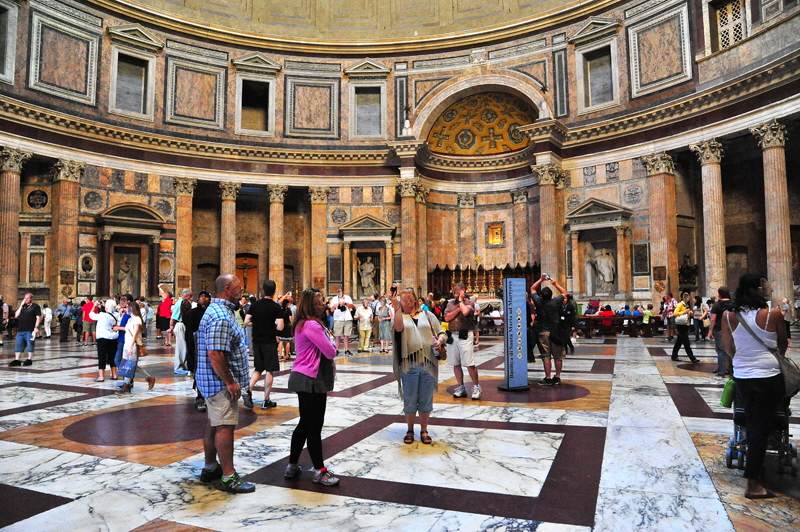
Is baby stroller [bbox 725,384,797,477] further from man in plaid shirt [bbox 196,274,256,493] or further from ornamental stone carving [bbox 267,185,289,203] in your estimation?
ornamental stone carving [bbox 267,185,289,203]

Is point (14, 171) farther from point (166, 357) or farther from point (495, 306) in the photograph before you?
point (495, 306)

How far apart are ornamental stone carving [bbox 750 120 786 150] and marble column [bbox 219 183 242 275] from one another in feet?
71.8

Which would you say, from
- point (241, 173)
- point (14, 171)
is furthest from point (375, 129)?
point (14, 171)

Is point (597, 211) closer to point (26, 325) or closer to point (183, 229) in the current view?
point (183, 229)

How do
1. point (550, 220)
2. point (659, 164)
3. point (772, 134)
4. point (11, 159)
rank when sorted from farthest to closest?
point (550, 220)
point (659, 164)
point (11, 159)
point (772, 134)

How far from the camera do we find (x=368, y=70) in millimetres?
27188

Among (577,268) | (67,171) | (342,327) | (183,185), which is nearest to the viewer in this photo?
(342,327)

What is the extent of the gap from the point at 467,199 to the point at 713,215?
11760 mm

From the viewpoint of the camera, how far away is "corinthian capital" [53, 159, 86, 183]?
70.2 ft

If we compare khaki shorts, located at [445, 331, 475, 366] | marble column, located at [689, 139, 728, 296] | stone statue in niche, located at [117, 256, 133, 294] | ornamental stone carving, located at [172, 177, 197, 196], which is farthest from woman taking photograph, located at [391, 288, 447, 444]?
ornamental stone carving, located at [172, 177, 197, 196]

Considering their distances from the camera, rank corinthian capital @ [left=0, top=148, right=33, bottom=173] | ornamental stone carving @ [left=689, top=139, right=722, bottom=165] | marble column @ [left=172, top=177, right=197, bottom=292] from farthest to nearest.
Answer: marble column @ [left=172, top=177, right=197, bottom=292] → ornamental stone carving @ [left=689, top=139, right=722, bottom=165] → corinthian capital @ [left=0, top=148, right=33, bottom=173]

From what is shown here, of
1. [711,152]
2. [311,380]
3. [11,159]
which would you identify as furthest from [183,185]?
[311,380]

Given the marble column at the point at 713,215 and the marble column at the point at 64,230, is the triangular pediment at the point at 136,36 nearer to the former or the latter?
the marble column at the point at 64,230

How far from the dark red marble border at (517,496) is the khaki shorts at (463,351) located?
7.95 feet
